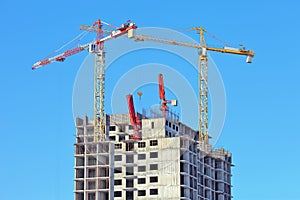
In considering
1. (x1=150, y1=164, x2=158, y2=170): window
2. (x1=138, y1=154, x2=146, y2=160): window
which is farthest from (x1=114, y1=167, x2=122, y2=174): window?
(x1=150, y1=164, x2=158, y2=170): window

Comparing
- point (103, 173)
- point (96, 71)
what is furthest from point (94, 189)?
point (96, 71)

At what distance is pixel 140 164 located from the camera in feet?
506

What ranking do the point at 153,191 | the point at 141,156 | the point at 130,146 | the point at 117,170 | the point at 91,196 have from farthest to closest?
the point at 130,146 → the point at 117,170 → the point at 141,156 → the point at 153,191 → the point at 91,196

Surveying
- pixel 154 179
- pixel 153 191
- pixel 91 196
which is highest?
pixel 154 179

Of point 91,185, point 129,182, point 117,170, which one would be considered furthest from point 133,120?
point 91,185

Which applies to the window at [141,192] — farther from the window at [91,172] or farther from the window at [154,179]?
the window at [91,172]

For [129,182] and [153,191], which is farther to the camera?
[129,182]

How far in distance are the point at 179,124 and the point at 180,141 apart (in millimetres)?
16249

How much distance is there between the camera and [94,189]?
149m

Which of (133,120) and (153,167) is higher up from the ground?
(133,120)

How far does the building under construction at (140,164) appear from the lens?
150 metres

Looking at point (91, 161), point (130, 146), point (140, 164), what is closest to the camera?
point (91, 161)

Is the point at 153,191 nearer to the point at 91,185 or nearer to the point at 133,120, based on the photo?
the point at 91,185

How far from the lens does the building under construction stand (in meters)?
150
